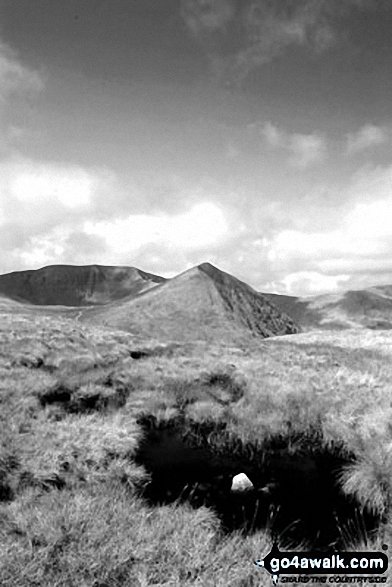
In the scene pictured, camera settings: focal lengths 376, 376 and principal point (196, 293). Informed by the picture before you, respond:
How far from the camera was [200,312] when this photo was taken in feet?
373

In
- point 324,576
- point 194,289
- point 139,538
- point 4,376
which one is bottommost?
point 324,576

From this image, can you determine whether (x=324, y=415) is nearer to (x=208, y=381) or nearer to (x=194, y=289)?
(x=208, y=381)

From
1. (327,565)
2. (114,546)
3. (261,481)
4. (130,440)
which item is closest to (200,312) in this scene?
(130,440)

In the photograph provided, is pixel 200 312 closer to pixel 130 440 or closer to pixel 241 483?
pixel 130 440

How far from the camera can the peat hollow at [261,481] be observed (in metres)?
8.77

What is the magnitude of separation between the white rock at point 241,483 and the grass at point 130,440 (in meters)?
1.77

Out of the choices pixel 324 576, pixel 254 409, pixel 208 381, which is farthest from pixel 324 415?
pixel 324 576

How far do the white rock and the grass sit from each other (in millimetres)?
1773

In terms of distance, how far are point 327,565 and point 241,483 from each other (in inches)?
133

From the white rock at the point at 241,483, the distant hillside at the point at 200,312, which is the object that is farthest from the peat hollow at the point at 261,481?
the distant hillside at the point at 200,312

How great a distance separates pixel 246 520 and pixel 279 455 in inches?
186

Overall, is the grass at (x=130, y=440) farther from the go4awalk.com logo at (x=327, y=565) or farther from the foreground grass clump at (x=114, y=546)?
the go4awalk.com logo at (x=327, y=565)

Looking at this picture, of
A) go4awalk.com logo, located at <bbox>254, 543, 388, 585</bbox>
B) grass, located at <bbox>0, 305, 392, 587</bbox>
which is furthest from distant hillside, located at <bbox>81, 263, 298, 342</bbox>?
go4awalk.com logo, located at <bbox>254, 543, 388, 585</bbox>

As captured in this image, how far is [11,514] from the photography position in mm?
8078
